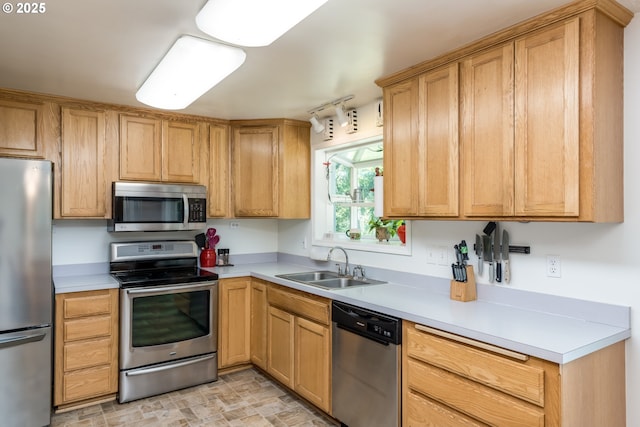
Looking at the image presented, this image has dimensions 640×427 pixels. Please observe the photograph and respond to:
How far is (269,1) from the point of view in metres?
1.46

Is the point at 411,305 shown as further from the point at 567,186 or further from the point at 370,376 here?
the point at 567,186

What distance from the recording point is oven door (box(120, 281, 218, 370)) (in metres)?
3.02

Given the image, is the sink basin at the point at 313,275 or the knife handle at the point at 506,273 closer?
the knife handle at the point at 506,273

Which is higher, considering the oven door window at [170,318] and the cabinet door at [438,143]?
the cabinet door at [438,143]

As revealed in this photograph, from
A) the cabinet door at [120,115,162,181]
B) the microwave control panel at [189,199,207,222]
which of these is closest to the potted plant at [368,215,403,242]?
the microwave control panel at [189,199,207,222]

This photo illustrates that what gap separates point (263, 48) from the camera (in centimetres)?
217

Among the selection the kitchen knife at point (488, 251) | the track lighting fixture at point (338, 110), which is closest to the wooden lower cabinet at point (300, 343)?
the kitchen knife at point (488, 251)

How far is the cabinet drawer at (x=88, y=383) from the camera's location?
9.40 feet

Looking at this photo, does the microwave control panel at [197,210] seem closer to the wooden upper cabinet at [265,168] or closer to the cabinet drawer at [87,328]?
the wooden upper cabinet at [265,168]

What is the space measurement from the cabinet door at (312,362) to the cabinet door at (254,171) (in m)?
1.29

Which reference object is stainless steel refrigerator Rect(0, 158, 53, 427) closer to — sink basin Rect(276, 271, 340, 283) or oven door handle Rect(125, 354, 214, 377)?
oven door handle Rect(125, 354, 214, 377)

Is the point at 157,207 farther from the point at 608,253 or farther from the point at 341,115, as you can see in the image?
the point at 608,253

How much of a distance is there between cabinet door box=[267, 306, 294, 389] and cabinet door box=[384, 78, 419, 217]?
1.19 m

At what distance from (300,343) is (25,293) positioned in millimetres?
1794
